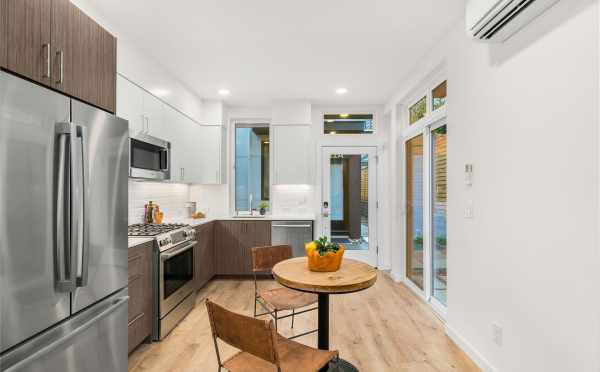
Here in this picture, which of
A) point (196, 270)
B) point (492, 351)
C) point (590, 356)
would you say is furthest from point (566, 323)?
point (196, 270)

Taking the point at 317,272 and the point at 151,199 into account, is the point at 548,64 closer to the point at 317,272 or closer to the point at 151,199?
the point at 317,272

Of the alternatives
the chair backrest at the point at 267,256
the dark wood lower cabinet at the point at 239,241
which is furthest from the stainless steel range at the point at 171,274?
the dark wood lower cabinet at the point at 239,241

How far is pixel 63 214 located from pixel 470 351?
2868 mm

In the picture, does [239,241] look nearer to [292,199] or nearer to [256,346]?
[292,199]

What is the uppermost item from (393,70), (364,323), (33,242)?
(393,70)

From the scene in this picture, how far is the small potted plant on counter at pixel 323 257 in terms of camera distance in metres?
2.17

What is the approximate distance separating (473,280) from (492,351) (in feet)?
1.62

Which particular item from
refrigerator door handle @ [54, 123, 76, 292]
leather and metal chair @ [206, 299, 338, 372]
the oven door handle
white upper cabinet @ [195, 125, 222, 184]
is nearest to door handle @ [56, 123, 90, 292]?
refrigerator door handle @ [54, 123, 76, 292]

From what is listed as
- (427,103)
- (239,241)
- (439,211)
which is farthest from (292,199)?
(427,103)

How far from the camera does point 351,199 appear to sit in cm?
528

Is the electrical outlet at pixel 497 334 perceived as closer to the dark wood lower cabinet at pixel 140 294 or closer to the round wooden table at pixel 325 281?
the round wooden table at pixel 325 281

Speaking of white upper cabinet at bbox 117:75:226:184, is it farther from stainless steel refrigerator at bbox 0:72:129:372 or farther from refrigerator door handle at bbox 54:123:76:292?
refrigerator door handle at bbox 54:123:76:292

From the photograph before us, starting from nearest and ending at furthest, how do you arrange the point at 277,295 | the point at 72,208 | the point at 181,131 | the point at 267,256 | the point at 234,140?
the point at 72,208
the point at 277,295
the point at 267,256
the point at 181,131
the point at 234,140

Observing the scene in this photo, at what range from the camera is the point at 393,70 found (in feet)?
12.4
